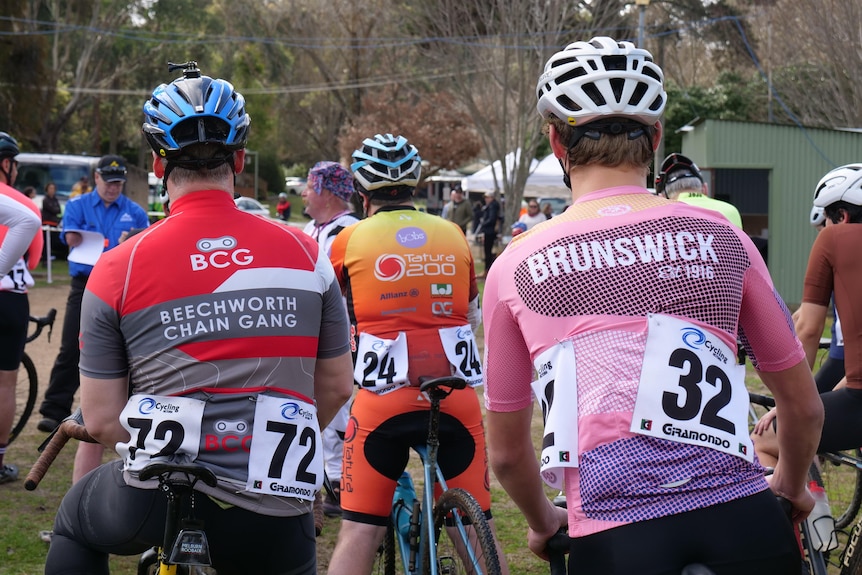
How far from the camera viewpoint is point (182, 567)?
2.82 meters

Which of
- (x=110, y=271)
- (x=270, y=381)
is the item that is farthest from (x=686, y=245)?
(x=110, y=271)

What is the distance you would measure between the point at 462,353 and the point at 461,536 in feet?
2.72

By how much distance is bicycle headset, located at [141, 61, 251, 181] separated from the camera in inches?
113

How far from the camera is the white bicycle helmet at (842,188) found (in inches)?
192

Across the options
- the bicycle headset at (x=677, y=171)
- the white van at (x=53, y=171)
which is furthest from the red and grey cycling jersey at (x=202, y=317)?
the white van at (x=53, y=171)

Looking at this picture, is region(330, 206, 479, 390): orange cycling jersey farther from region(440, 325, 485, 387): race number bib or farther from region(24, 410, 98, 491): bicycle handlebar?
region(24, 410, 98, 491): bicycle handlebar

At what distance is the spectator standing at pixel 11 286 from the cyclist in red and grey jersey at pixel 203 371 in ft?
12.3

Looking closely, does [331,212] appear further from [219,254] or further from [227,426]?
[227,426]

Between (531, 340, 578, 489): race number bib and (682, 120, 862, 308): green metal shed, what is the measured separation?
18335 mm

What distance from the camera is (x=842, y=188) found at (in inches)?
194

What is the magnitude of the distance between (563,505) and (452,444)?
6.43 ft

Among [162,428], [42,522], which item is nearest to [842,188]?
[162,428]

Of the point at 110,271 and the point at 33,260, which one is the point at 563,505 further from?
the point at 33,260

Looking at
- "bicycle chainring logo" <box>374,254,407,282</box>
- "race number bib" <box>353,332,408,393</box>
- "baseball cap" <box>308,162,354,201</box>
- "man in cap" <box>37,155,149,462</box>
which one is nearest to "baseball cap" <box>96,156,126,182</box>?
"man in cap" <box>37,155,149,462</box>
